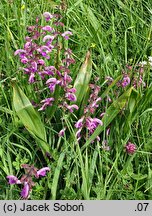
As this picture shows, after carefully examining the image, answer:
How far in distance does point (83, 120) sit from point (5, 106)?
0.44 metres

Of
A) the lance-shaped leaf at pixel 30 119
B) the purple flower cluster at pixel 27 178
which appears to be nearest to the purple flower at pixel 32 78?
the lance-shaped leaf at pixel 30 119

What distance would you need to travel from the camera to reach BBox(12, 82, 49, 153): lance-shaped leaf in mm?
2104

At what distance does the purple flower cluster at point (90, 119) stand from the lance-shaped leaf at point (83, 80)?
0.07m

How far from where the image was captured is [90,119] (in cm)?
213

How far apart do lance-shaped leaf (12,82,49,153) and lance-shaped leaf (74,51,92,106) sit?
0.74 ft

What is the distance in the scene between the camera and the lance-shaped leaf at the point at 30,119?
6.90 ft

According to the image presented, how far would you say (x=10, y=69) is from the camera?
8.11 feet

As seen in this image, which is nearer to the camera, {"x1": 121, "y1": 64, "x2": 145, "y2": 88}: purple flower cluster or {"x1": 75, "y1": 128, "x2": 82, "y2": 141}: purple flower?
{"x1": 75, "y1": 128, "x2": 82, "y2": 141}: purple flower

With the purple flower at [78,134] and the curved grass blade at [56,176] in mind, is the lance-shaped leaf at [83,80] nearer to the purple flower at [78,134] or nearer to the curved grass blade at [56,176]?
the purple flower at [78,134]

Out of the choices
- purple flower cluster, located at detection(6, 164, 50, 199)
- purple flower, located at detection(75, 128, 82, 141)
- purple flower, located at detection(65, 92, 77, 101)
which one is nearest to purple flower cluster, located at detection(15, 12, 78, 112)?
purple flower, located at detection(65, 92, 77, 101)

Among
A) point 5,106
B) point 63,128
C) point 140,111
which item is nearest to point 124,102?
point 140,111

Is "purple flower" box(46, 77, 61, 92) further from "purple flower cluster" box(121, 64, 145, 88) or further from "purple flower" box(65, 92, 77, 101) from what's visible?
"purple flower cluster" box(121, 64, 145, 88)

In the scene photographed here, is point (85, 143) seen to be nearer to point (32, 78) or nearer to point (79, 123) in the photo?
point (79, 123)

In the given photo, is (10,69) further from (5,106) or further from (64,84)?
(64,84)
